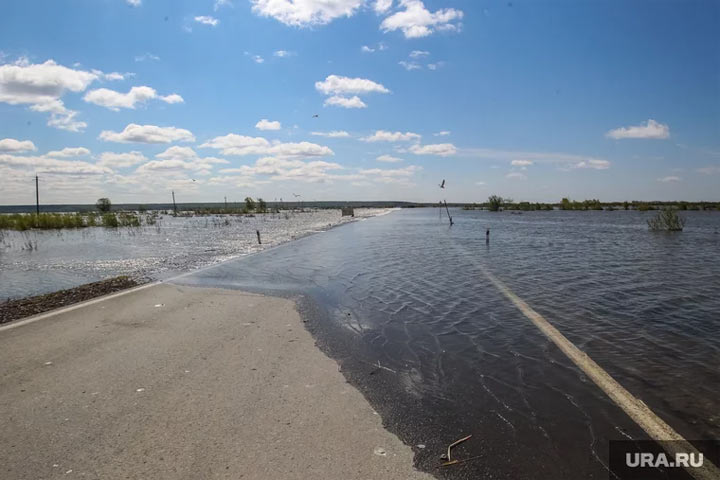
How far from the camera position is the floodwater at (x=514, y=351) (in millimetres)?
3559

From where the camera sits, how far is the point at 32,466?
3.13m

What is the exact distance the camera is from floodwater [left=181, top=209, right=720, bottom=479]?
11.7ft

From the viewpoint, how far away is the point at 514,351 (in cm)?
591

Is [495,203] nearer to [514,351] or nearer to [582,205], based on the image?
[582,205]

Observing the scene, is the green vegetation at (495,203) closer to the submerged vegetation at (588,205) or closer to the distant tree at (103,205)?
the submerged vegetation at (588,205)

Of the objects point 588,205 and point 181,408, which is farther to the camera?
point 588,205

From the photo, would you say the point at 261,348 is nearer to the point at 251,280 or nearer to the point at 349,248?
the point at 251,280

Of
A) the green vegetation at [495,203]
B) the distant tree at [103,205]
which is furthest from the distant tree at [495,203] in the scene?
the distant tree at [103,205]

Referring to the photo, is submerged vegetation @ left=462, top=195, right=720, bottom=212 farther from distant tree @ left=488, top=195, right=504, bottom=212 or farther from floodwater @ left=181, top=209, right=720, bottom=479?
floodwater @ left=181, top=209, right=720, bottom=479

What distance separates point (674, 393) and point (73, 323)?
873 centimetres

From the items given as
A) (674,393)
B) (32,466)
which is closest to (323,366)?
(32,466)

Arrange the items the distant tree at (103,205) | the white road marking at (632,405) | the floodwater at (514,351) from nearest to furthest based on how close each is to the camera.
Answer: the white road marking at (632,405)
the floodwater at (514,351)
the distant tree at (103,205)

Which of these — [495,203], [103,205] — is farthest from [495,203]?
[103,205]

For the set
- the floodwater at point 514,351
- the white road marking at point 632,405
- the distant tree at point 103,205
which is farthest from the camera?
the distant tree at point 103,205
